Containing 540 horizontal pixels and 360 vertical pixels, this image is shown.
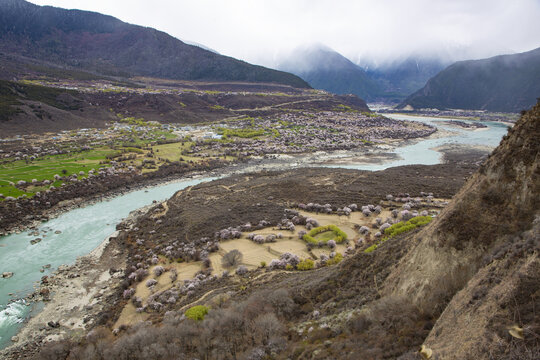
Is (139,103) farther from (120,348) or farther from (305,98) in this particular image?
(120,348)

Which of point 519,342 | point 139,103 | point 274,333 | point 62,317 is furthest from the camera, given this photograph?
point 139,103

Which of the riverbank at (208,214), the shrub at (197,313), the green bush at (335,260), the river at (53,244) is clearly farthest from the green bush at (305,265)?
the river at (53,244)

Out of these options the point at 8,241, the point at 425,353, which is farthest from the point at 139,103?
the point at 425,353

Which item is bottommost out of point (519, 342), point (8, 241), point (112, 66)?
point (8, 241)

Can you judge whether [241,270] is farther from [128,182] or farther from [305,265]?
[128,182]

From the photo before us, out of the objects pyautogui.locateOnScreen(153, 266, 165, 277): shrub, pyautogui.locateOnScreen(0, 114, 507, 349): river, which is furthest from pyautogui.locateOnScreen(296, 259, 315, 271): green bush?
pyautogui.locateOnScreen(0, 114, 507, 349): river

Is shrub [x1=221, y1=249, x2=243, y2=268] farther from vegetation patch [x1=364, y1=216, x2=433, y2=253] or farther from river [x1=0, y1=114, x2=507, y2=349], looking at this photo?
river [x1=0, y1=114, x2=507, y2=349]
